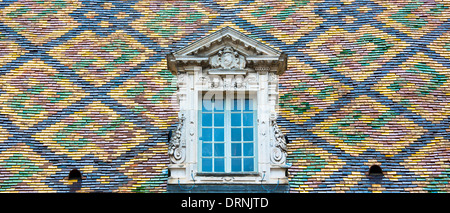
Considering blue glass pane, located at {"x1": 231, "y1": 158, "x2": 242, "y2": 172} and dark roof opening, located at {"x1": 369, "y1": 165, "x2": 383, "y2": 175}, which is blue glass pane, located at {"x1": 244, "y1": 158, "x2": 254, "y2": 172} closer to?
blue glass pane, located at {"x1": 231, "y1": 158, "x2": 242, "y2": 172}

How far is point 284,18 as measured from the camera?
18453 millimetres

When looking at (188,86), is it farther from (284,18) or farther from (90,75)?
(284,18)

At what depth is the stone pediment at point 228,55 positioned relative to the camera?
50.1 feet

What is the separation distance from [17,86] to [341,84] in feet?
17.5

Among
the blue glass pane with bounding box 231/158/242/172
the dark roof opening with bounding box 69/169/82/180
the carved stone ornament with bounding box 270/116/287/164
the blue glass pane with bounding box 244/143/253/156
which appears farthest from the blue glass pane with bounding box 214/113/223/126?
the dark roof opening with bounding box 69/169/82/180

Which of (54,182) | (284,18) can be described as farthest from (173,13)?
(54,182)

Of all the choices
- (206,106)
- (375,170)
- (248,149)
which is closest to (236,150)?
(248,149)

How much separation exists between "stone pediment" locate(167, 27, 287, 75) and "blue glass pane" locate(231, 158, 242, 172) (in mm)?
1397

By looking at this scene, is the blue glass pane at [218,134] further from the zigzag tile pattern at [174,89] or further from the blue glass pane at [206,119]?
the zigzag tile pattern at [174,89]

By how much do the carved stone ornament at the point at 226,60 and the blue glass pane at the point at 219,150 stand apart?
1.24 m

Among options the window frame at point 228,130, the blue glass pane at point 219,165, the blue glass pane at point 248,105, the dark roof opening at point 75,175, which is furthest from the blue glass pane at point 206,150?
the dark roof opening at point 75,175

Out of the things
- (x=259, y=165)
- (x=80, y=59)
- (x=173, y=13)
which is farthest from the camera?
(x=173, y=13)

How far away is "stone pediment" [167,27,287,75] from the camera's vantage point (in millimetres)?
15266

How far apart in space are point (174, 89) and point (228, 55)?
1719 mm
